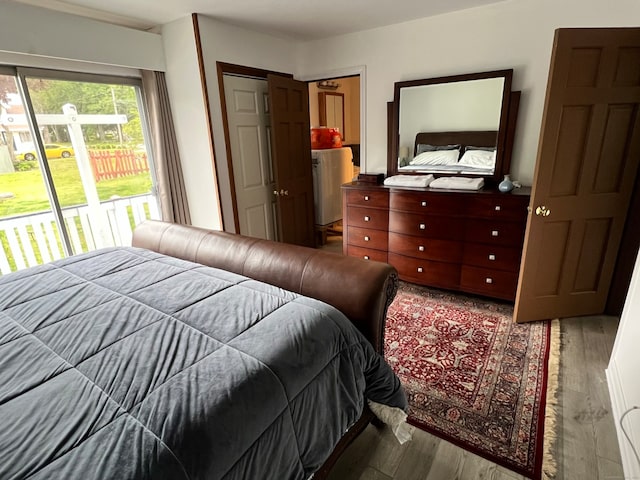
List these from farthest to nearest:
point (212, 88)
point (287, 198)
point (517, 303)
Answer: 1. point (287, 198)
2. point (212, 88)
3. point (517, 303)

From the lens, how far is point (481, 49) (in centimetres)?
281

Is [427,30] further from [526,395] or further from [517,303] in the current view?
[526,395]

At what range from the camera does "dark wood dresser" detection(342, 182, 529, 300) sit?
2559 mm

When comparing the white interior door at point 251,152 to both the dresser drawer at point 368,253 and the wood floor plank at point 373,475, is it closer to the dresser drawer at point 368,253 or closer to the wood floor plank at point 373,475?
the dresser drawer at point 368,253

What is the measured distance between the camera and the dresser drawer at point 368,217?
3.10 meters

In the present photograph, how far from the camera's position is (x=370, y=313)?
1.38 m

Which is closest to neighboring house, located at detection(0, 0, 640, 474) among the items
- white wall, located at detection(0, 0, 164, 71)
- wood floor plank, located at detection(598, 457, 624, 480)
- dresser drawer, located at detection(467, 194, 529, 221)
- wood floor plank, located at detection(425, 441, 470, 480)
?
white wall, located at detection(0, 0, 164, 71)

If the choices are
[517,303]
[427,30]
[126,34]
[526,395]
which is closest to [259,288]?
[526,395]

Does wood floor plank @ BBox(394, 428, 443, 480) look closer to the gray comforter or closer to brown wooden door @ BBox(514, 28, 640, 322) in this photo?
the gray comforter

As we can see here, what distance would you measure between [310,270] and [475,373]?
1.25m

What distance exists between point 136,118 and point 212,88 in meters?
0.88

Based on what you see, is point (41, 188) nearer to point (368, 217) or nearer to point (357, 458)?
point (368, 217)

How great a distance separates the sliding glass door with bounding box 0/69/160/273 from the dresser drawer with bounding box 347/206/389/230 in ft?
6.80

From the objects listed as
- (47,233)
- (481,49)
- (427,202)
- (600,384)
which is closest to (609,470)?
(600,384)
